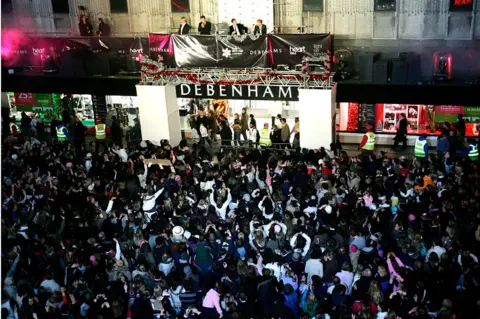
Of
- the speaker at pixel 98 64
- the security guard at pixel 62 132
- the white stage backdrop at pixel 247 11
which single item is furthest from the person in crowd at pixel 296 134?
the security guard at pixel 62 132

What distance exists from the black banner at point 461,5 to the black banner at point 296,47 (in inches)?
193

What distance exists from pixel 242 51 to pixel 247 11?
9.89ft

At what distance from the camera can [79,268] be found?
11336 mm

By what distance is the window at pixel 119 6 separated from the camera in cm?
2297

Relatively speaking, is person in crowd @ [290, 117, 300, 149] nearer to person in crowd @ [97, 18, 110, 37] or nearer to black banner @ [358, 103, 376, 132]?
black banner @ [358, 103, 376, 132]

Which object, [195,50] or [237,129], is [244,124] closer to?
[237,129]

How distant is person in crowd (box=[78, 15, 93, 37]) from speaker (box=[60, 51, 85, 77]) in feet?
4.93

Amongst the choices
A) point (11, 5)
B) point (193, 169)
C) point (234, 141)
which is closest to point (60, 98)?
point (11, 5)

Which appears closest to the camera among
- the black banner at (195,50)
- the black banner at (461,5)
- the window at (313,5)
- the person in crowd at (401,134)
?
the black banner at (195,50)

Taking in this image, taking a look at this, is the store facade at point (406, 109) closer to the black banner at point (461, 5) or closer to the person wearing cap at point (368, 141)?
the person wearing cap at point (368, 141)

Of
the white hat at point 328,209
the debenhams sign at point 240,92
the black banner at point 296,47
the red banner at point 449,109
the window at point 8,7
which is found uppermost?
the window at point 8,7

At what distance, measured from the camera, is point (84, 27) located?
75.9 ft

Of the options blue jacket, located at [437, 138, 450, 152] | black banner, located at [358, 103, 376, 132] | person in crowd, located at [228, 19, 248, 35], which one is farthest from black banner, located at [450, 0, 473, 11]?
person in crowd, located at [228, 19, 248, 35]

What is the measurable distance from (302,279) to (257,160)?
20.2 ft
